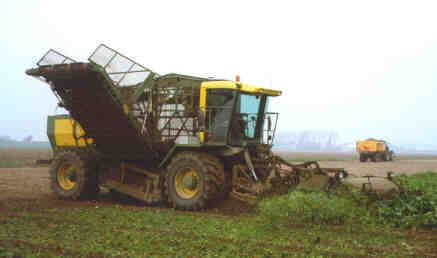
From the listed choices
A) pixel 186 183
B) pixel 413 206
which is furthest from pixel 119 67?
pixel 413 206

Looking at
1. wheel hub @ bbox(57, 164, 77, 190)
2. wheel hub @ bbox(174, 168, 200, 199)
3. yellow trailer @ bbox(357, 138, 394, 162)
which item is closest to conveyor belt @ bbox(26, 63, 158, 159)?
wheel hub @ bbox(174, 168, 200, 199)

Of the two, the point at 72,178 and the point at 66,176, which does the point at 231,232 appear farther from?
the point at 66,176

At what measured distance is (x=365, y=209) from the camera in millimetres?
8555

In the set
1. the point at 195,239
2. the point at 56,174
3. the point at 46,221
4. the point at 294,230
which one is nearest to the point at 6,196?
the point at 56,174

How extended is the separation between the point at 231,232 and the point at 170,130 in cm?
409

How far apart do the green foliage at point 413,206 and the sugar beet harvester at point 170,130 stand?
1595 millimetres

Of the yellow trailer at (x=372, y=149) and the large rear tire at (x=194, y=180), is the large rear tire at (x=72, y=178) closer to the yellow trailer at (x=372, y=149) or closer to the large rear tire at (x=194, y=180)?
the large rear tire at (x=194, y=180)

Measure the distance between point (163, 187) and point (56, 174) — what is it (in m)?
3.65

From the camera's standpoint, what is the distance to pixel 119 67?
35.4 ft

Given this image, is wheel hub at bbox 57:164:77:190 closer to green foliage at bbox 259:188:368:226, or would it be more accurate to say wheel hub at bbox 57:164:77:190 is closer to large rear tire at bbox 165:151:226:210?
large rear tire at bbox 165:151:226:210

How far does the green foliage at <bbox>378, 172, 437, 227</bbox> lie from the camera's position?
788 cm

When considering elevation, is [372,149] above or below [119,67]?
below

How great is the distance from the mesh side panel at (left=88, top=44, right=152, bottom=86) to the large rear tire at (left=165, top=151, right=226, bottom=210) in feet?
7.57

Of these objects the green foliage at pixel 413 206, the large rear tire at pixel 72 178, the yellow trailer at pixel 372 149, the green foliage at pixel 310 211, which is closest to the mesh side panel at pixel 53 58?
the large rear tire at pixel 72 178
